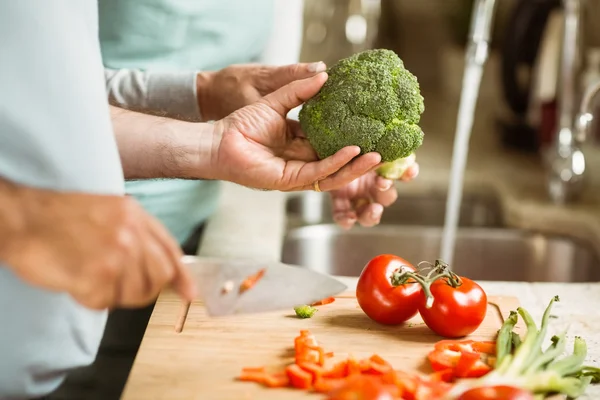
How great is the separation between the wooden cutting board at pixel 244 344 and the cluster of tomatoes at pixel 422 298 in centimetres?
3

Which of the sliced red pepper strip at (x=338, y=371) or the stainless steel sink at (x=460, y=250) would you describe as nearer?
the sliced red pepper strip at (x=338, y=371)

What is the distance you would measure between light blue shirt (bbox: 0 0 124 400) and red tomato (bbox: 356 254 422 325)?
46cm

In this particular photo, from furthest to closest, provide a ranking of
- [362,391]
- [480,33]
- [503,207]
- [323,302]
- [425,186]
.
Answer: [425,186], [503,207], [480,33], [323,302], [362,391]

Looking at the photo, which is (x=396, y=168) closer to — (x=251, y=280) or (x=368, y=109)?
(x=368, y=109)

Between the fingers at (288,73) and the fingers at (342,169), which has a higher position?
the fingers at (288,73)

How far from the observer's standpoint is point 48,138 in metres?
1.08

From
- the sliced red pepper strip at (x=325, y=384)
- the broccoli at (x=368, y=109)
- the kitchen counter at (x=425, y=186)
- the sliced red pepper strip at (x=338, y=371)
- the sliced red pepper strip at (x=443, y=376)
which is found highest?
the broccoli at (x=368, y=109)

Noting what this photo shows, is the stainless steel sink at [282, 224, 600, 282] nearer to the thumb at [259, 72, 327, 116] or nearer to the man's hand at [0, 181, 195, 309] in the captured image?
the thumb at [259, 72, 327, 116]

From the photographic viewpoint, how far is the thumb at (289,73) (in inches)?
59.7

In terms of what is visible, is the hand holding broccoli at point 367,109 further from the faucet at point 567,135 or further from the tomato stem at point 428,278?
the faucet at point 567,135

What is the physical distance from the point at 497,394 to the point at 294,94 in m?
0.64

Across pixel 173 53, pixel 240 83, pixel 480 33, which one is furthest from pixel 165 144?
pixel 480 33

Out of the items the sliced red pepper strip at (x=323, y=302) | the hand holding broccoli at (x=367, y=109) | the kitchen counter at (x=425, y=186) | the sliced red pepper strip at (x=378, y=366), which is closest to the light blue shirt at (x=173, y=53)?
the kitchen counter at (x=425, y=186)

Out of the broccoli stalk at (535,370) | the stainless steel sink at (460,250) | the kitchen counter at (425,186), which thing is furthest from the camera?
the stainless steel sink at (460,250)
